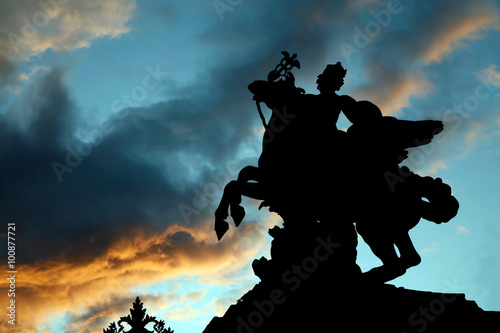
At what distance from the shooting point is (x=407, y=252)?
745 cm

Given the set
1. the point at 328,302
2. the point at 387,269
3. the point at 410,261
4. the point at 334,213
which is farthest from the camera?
the point at 334,213

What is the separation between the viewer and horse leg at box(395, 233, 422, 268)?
736 centimetres

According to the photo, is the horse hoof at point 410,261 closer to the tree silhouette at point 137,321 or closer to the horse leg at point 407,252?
the horse leg at point 407,252

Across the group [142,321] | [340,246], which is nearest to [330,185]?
[340,246]

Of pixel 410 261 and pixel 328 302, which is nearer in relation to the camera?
pixel 328 302

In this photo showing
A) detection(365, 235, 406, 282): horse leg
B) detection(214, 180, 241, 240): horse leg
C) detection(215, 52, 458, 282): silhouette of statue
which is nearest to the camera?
detection(365, 235, 406, 282): horse leg

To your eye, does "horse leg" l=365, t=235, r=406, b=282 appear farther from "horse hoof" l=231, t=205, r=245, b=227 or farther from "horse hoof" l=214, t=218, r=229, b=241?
"horse hoof" l=214, t=218, r=229, b=241

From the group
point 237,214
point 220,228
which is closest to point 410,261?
point 237,214

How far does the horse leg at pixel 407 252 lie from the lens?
7.36 m

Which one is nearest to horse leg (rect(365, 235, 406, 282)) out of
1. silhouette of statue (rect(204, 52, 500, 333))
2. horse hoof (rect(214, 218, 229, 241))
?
silhouette of statue (rect(204, 52, 500, 333))

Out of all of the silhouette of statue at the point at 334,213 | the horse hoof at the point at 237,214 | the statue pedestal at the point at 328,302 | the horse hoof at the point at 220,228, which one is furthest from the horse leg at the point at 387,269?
the horse hoof at the point at 220,228

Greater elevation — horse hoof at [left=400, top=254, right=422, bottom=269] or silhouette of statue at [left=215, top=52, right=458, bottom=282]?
silhouette of statue at [left=215, top=52, right=458, bottom=282]

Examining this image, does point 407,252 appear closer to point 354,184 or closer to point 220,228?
point 354,184

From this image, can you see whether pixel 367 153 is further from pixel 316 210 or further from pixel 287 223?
pixel 287 223
